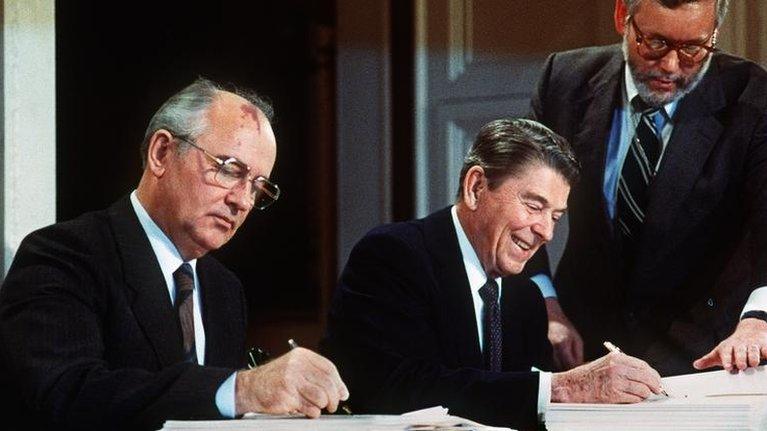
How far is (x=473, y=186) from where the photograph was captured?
2527 mm

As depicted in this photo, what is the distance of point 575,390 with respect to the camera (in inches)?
82.4

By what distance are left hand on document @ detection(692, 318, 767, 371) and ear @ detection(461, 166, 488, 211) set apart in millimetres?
586

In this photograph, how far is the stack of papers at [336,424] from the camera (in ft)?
4.91

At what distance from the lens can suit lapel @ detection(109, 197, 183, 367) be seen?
6.77 ft

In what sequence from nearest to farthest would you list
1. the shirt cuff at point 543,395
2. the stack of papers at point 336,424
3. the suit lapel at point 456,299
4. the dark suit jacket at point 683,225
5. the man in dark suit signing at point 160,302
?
the stack of papers at point 336,424
the man in dark suit signing at point 160,302
the shirt cuff at point 543,395
the suit lapel at point 456,299
the dark suit jacket at point 683,225

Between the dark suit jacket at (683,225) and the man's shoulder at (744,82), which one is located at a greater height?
the man's shoulder at (744,82)

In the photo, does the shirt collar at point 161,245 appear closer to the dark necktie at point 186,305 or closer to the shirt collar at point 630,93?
the dark necktie at point 186,305

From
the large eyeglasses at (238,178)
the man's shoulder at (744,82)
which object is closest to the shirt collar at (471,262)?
the large eyeglasses at (238,178)

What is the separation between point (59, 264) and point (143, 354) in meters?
0.22

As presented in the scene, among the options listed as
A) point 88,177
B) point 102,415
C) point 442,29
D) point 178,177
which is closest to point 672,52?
point 442,29

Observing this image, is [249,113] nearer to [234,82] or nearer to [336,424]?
[234,82]

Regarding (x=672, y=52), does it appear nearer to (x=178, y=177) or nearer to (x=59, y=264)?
(x=178, y=177)

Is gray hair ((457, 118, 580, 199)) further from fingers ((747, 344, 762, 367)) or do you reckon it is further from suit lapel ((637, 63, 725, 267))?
fingers ((747, 344, 762, 367))

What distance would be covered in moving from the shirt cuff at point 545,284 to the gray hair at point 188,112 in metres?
0.75
